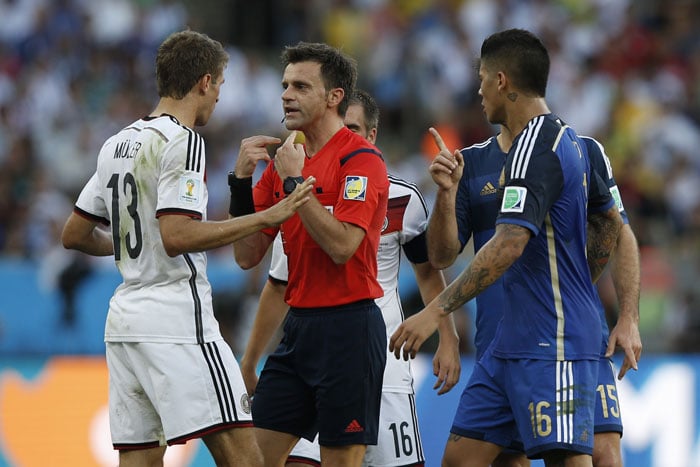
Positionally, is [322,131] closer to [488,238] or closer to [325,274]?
[325,274]

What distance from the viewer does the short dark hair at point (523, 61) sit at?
6293 millimetres

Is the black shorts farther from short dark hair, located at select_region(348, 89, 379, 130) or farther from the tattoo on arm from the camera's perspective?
short dark hair, located at select_region(348, 89, 379, 130)

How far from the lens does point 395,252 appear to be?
7266 mm

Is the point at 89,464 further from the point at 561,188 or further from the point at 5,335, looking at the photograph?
the point at 561,188

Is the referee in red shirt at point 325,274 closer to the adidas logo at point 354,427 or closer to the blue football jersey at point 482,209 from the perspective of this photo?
the adidas logo at point 354,427

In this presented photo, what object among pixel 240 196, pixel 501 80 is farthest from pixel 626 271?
pixel 240 196

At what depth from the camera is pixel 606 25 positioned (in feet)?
61.9

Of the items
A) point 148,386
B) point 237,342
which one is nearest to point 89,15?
point 237,342

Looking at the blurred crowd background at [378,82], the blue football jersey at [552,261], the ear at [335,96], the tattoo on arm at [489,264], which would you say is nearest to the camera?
the tattoo on arm at [489,264]

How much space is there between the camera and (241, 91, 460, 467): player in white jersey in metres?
7.05

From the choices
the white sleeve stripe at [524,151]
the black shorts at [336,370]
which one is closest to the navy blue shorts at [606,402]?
the black shorts at [336,370]

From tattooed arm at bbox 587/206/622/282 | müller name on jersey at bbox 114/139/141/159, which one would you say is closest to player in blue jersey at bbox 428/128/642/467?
tattooed arm at bbox 587/206/622/282

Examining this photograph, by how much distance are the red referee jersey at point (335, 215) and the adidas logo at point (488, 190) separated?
2.49 feet

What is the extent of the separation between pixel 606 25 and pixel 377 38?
142 inches
